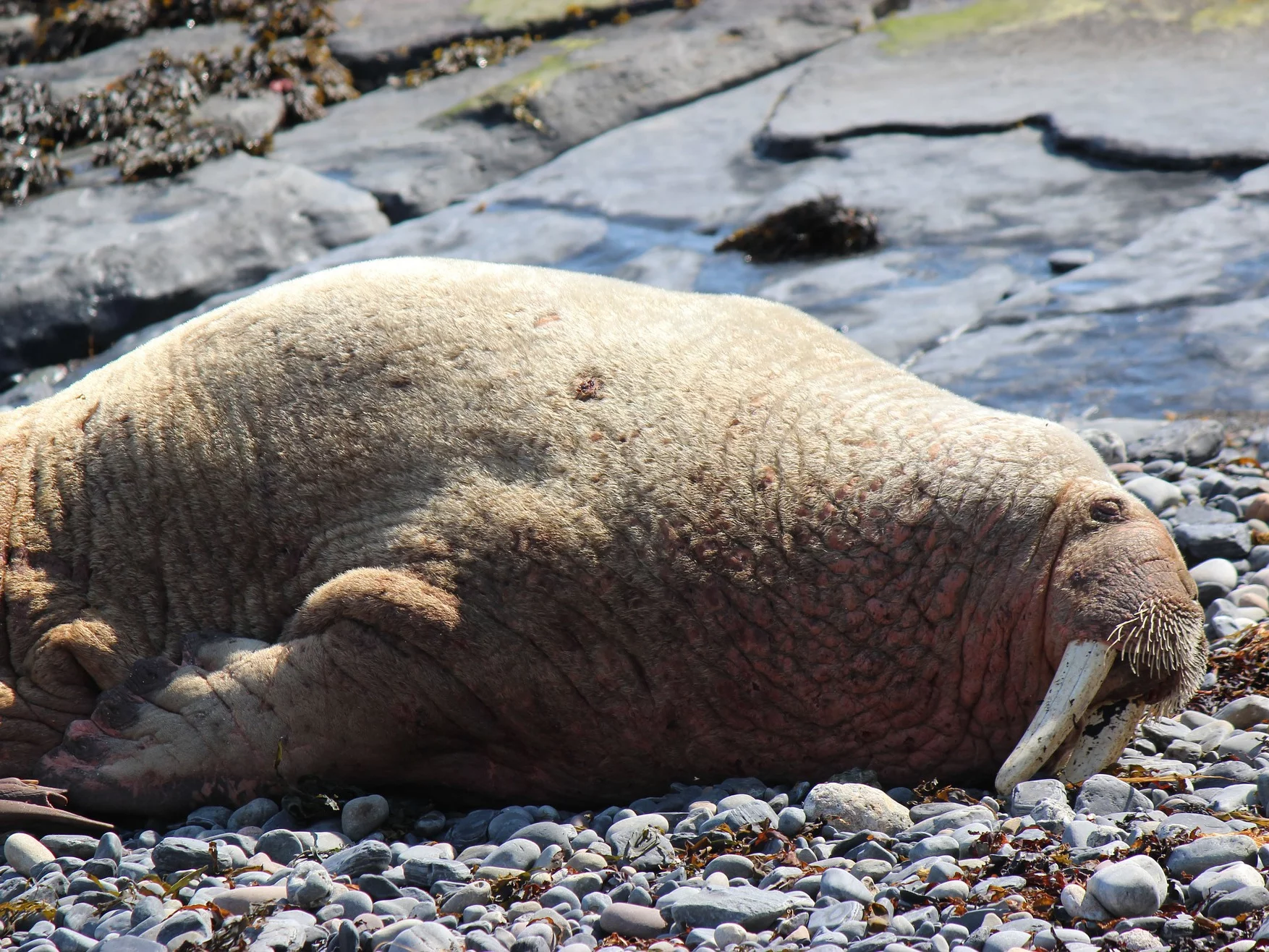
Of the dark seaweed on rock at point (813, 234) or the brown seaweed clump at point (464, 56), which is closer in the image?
the dark seaweed on rock at point (813, 234)

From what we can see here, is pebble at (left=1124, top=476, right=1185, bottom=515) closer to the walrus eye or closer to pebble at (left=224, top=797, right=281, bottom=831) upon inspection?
the walrus eye

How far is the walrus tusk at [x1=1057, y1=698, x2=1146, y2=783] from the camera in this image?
358 centimetres

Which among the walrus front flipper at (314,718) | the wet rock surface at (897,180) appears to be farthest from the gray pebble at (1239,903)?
the wet rock surface at (897,180)

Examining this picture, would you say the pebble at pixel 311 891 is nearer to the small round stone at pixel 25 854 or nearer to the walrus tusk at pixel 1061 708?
the small round stone at pixel 25 854

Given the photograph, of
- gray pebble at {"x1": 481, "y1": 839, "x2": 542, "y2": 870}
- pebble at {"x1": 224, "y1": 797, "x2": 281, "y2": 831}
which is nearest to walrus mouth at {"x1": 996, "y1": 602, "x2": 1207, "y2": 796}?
gray pebble at {"x1": 481, "y1": 839, "x2": 542, "y2": 870}

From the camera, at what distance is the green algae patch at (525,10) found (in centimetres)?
1338

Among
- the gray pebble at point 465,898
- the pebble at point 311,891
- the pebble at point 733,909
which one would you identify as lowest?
the gray pebble at point 465,898

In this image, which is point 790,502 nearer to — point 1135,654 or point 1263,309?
point 1135,654

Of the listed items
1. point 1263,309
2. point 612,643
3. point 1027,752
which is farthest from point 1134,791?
point 1263,309

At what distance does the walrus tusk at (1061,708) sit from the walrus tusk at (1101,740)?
0.13m

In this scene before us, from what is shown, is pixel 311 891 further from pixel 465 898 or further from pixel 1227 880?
pixel 1227 880

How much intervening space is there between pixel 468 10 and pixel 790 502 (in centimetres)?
1099

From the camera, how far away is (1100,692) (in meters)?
3.56

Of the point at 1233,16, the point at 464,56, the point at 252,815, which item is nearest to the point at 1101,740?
the point at 252,815
